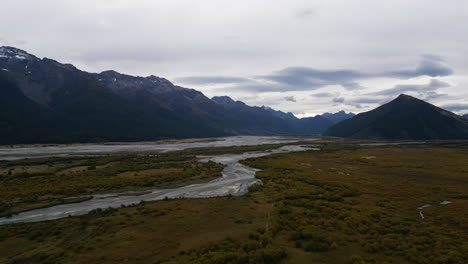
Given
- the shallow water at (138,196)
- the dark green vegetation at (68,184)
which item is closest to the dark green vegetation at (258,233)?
the shallow water at (138,196)

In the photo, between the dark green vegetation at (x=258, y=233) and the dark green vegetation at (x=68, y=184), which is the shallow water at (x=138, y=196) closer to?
the dark green vegetation at (x=68, y=184)

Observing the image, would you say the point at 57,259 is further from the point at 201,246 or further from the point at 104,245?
the point at 201,246

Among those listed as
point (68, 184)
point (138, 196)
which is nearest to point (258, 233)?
point (138, 196)

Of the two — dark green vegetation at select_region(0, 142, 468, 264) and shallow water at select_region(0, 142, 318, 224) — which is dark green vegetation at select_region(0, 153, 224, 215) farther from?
dark green vegetation at select_region(0, 142, 468, 264)

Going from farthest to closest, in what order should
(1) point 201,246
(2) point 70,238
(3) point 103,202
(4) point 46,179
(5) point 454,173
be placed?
(5) point 454,173
(4) point 46,179
(3) point 103,202
(2) point 70,238
(1) point 201,246

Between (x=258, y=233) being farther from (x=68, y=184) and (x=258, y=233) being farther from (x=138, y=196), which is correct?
(x=68, y=184)

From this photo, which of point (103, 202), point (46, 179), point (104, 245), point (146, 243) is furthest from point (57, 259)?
point (46, 179)

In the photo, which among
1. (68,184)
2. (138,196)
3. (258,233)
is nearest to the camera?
(258,233)

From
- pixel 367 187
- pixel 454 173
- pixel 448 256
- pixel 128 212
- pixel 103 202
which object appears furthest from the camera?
pixel 454 173
